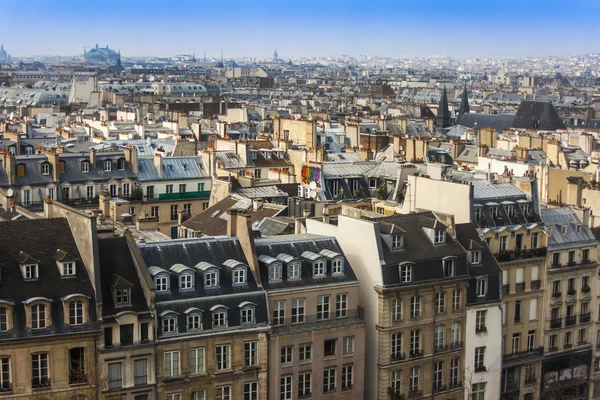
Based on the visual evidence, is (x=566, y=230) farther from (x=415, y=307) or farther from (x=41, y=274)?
(x=41, y=274)

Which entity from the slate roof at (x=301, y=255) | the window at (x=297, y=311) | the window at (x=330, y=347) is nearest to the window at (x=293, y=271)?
the slate roof at (x=301, y=255)


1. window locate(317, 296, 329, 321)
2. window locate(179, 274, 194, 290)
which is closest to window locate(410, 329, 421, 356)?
window locate(317, 296, 329, 321)

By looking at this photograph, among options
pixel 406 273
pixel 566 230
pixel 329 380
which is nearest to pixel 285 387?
pixel 329 380

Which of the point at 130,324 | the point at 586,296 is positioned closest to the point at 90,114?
the point at 586,296

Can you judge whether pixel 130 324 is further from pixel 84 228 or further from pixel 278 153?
pixel 278 153

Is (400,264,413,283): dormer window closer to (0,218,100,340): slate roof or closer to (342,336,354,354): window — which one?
(342,336,354,354): window

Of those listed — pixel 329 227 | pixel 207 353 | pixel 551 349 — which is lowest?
pixel 551 349
